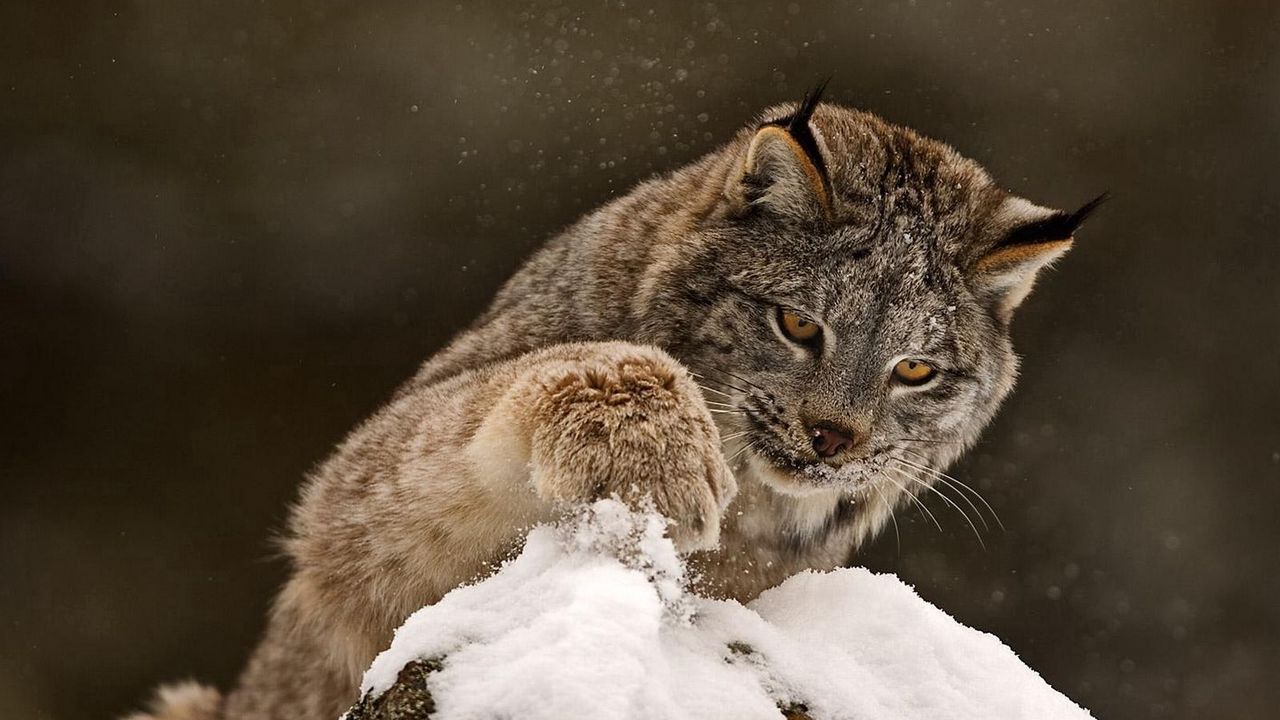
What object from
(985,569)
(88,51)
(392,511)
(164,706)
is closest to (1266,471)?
(985,569)

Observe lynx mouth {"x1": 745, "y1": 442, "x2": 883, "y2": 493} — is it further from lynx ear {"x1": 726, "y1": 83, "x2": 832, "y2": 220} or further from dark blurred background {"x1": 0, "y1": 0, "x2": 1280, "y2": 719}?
dark blurred background {"x1": 0, "y1": 0, "x2": 1280, "y2": 719}

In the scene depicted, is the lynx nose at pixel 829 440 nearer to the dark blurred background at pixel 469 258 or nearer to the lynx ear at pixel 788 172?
the lynx ear at pixel 788 172

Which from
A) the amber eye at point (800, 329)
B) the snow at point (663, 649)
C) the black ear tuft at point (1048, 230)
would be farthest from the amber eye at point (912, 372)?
the snow at point (663, 649)

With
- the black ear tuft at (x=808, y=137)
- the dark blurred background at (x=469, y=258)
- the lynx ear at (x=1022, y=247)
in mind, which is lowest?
the dark blurred background at (x=469, y=258)

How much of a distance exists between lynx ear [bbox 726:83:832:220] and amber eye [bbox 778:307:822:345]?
0.81 feet

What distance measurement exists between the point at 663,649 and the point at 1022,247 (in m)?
1.46

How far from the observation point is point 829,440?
2396mm

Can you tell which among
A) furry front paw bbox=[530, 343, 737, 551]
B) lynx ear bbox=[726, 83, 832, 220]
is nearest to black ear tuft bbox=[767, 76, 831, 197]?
lynx ear bbox=[726, 83, 832, 220]

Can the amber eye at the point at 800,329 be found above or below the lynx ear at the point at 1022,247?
below

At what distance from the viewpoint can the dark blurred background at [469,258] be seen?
430cm

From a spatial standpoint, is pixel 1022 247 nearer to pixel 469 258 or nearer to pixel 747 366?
pixel 747 366

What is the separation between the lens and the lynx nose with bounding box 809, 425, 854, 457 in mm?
2389

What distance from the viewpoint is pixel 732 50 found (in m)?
4.36

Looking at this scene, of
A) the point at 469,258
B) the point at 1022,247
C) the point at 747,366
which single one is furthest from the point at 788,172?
the point at 469,258
